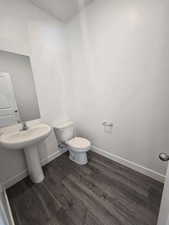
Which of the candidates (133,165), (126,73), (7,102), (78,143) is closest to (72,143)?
(78,143)

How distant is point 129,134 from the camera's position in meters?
1.59

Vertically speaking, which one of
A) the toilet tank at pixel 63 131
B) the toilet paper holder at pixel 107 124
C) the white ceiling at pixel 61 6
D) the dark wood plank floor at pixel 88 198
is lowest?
the dark wood plank floor at pixel 88 198

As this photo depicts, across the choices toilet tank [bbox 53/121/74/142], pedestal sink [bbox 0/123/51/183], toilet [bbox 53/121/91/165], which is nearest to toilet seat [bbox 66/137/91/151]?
toilet [bbox 53/121/91/165]

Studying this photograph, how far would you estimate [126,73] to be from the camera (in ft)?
4.66

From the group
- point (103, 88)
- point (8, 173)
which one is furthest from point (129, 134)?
point (8, 173)

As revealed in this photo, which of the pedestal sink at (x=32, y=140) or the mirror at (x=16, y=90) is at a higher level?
the mirror at (x=16, y=90)

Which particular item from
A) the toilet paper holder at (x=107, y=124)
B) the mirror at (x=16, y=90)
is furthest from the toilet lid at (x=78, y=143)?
the mirror at (x=16, y=90)

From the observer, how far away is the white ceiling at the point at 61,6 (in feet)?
4.70

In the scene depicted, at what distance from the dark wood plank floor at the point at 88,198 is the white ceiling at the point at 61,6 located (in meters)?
2.53

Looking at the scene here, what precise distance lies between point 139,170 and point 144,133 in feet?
2.04

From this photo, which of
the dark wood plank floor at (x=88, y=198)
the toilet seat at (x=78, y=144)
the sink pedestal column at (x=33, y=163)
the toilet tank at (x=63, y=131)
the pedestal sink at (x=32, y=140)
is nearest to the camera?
the dark wood plank floor at (x=88, y=198)

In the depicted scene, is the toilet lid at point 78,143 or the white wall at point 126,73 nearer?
the white wall at point 126,73

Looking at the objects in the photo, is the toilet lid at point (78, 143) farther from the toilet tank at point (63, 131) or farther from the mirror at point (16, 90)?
the mirror at point (16, 90)

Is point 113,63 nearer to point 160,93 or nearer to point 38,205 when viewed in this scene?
point 160,93
